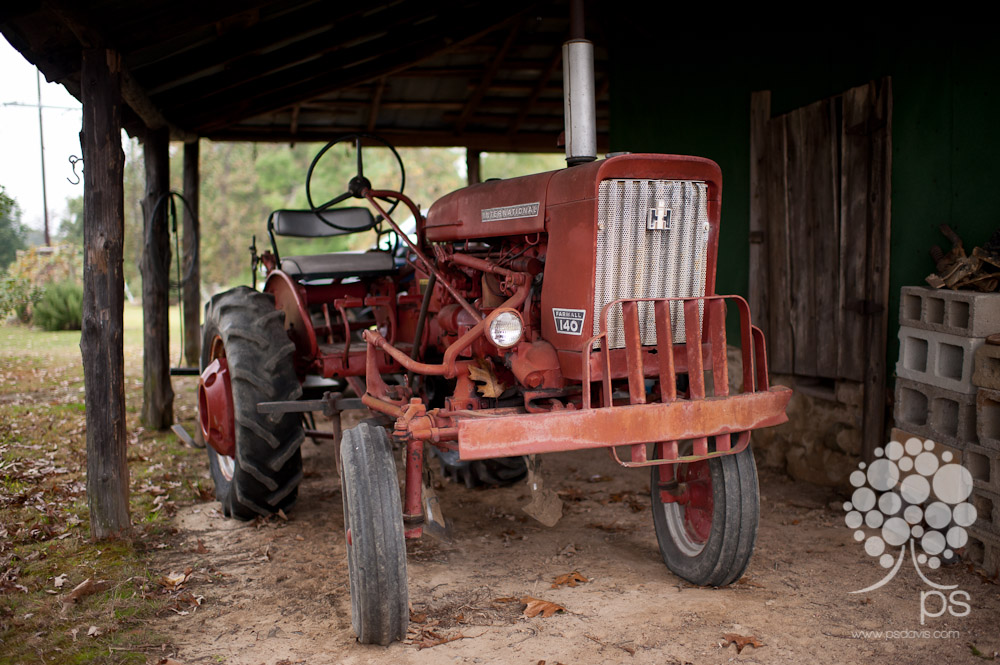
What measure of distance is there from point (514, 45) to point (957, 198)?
16.3 ft

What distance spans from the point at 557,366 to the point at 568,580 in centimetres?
97

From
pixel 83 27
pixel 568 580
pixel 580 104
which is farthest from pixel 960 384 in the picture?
pixel 83 27

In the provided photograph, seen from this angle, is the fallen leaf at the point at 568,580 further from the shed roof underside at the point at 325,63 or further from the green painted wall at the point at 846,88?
the shed roof underside at the point at 325,63

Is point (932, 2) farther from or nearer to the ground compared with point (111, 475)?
farther from the ground

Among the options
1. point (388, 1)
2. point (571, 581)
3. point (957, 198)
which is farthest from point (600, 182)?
point (388, 1)

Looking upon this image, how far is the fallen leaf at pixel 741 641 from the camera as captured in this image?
277cm

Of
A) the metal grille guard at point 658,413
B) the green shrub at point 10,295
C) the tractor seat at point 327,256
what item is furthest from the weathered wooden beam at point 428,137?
the metal grille guard at point 658,413

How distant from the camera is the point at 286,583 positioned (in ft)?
11.2

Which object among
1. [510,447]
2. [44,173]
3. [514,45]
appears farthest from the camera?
[44,173]

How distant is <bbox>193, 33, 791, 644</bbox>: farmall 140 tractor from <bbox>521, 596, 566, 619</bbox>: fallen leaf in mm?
515

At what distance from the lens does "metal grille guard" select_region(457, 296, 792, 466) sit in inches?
102

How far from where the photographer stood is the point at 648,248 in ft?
9.85

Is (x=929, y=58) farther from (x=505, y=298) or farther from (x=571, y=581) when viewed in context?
(x=571, y=581)

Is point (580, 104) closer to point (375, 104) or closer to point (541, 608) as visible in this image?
point (541, 608)
